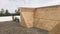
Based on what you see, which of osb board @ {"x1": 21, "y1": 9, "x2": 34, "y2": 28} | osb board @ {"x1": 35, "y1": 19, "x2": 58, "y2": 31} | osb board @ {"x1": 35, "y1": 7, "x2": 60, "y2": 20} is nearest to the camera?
osb board @ {"x1": 35, "y1": 7, "x2": 60, "y2": 20}

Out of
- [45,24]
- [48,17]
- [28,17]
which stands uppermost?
[48,17]

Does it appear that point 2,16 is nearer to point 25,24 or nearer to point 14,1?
point 14,1

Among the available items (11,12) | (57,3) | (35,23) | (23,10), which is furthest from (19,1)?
(57,3)

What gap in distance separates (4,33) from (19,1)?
12.1 ft

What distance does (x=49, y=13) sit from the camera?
2539 millimetres

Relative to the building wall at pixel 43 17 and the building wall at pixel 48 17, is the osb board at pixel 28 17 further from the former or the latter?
the building wall at pixel 48 17

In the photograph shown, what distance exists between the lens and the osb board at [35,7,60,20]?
218 cm

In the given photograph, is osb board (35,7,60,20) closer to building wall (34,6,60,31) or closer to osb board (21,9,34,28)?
building wall (34,6,60,31)

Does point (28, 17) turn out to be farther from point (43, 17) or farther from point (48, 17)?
point (48, 17)

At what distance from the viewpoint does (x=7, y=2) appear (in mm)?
6215

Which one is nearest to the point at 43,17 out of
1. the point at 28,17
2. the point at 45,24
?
the point at 45,24

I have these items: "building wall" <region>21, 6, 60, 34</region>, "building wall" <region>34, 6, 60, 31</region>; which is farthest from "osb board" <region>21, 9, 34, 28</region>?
"building wall" <region>34, 6, 60, 31</region>

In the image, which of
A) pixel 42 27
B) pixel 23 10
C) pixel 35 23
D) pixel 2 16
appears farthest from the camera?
pixel 2 16

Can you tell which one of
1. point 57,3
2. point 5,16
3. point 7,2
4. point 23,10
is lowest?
point 5,16
